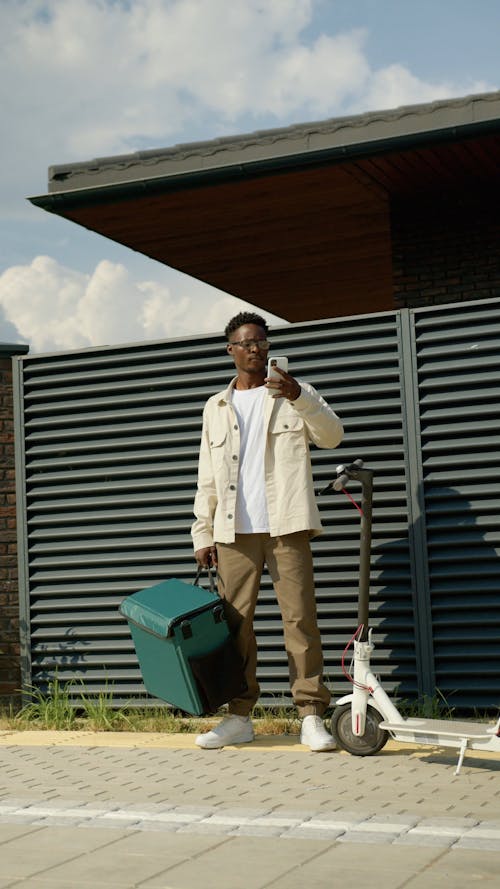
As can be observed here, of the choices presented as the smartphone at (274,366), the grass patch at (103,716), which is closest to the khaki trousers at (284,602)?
the grass patch at (103,716)

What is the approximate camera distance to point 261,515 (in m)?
6.06

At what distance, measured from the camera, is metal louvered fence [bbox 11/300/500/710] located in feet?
21.3

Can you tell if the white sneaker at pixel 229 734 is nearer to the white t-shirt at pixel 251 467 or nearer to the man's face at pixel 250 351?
the white t-shirt at pixel 251 467

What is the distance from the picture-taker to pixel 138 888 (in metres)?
3.48

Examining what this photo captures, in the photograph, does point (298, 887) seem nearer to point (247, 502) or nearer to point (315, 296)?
point (247, 502)

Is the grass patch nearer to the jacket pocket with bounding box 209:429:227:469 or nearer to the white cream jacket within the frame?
the white cream jacket

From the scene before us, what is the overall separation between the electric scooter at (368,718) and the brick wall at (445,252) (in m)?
4.55

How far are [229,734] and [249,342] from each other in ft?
6.48

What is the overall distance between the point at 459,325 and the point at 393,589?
4.89 feet

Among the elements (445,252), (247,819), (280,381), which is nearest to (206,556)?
(280,381)

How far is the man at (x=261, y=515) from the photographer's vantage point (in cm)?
595

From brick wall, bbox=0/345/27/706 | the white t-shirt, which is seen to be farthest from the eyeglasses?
brick wall, bbox=0/345/27/706

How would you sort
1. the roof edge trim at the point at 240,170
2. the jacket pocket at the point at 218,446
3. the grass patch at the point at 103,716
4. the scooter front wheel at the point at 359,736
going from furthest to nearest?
the roof edge trim at the point at 240,170 < the grass patch at the point at 103,716 < the jacket pocket at the point at 218,446 < the scooter front wheel at the point at 359,736

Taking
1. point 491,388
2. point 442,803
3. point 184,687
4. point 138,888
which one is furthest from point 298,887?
point 491,388
